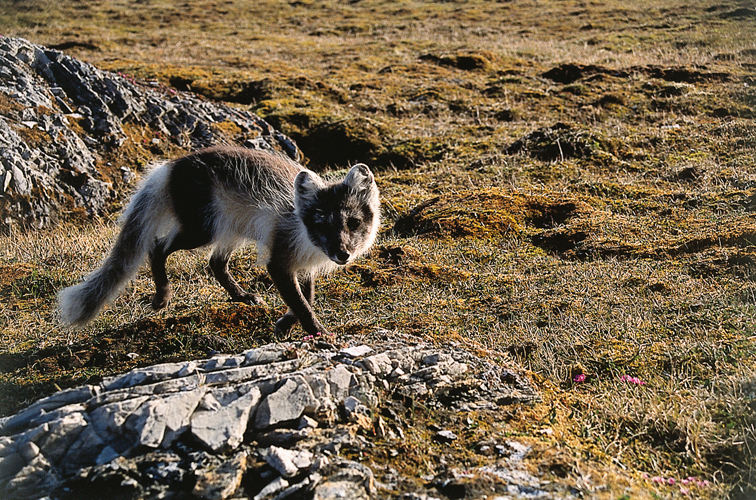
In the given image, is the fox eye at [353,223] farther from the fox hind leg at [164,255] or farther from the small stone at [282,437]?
the small stone at [282,437]

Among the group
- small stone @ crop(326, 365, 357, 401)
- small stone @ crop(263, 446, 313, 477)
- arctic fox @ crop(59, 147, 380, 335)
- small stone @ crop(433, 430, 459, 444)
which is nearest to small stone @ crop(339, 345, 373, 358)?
small stone @ crop(326, 365, 357, 401)

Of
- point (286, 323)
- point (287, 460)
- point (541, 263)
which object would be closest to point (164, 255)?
point (286, 323)

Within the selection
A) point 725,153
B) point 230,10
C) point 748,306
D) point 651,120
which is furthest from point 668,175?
point 230,10

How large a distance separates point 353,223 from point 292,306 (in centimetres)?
101

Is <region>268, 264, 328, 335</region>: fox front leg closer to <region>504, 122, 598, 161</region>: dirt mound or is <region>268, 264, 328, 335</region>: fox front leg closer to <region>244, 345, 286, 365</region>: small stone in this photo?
<region>244, 345, 286, 365</region>: small stone

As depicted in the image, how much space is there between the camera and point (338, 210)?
5359mm

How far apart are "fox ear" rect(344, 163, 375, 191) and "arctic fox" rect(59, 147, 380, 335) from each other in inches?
0.4

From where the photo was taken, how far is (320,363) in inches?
144

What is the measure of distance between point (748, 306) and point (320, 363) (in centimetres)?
371

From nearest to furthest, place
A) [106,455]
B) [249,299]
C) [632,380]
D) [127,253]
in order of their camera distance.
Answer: [106,455]
[632,380]
[127,253]
[249,299]

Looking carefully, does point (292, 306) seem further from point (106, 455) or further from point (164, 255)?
point (106, 455)

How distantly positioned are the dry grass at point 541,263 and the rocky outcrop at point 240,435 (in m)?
0.21

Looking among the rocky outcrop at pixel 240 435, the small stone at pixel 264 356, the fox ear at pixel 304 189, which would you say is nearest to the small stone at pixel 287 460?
the rocky outcrop at pixel 240 435

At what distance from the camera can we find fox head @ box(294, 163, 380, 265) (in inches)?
206
